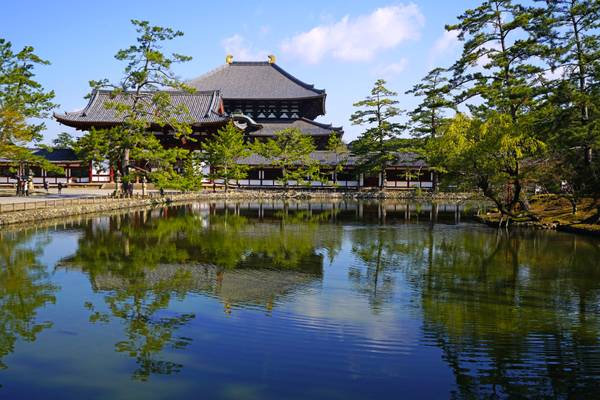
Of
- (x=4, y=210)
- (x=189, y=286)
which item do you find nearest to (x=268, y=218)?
(x=4, y=210)

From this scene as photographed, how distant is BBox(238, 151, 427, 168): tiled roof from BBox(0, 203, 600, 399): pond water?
1312 inches

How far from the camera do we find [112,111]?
1928 inches

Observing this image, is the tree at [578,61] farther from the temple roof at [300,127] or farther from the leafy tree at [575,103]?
the temple roof at [300,127]

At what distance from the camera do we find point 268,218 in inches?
1214

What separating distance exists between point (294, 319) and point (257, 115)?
5568 centimetres

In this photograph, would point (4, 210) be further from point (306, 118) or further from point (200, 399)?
point (306, 118)

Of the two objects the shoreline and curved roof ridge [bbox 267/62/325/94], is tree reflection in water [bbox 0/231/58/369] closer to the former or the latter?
the shoreline

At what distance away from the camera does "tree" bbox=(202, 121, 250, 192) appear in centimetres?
4669

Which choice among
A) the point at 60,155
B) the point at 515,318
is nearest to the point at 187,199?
the point at 60,155

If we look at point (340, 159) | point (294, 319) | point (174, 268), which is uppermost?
point (340, 159)

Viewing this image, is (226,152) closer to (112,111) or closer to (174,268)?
(112,111)

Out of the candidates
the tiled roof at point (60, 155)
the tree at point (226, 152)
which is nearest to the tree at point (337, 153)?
the tree at point (226, 152)

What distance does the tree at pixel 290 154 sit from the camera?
170ft

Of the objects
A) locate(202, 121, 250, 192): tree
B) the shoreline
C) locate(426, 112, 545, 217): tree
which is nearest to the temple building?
locate(202, 121, 250, 192): tree
